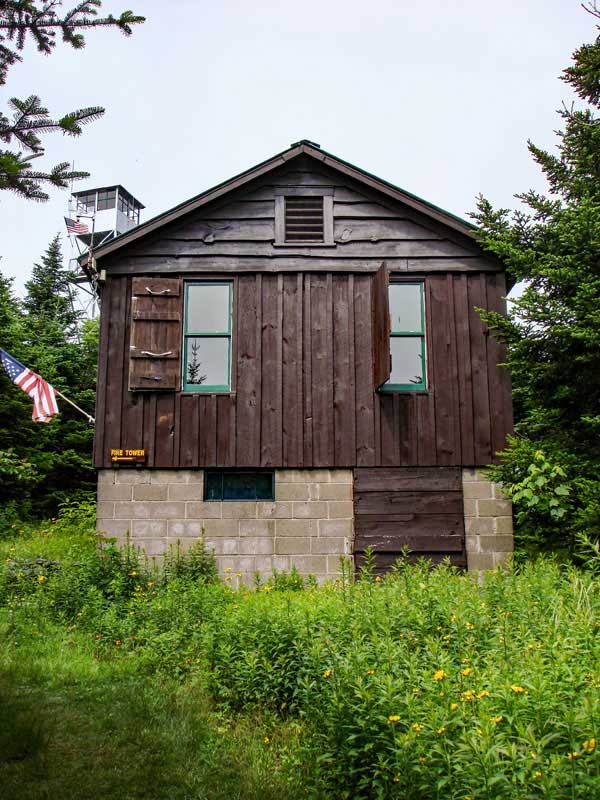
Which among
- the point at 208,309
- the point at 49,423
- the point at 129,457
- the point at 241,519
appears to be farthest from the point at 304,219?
the point at 49,423

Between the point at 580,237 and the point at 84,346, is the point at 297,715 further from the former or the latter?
the point at 84,346

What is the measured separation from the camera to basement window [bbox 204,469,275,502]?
10.7 metres

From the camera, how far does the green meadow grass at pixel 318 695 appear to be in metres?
3.53

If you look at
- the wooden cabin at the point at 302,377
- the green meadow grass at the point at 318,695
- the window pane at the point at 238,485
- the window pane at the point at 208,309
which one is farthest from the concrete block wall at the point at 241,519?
the window pane at the point at 208,309

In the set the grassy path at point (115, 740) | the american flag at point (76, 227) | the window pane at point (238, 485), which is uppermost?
the american flag at point (76, 227)

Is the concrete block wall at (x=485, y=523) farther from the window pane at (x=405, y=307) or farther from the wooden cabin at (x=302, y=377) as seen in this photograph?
the window pane at (x=405, y=307)

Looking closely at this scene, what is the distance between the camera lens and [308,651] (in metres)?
5.48

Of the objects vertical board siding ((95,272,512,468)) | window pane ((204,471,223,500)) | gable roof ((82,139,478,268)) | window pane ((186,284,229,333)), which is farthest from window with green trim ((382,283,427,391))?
window pane ((204,471,223,500))

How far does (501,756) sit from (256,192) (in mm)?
9743

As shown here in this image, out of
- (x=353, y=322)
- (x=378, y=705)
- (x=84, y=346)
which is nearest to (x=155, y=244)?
(x=353, y=322)

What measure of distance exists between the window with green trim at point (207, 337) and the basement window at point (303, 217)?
130 centimetres

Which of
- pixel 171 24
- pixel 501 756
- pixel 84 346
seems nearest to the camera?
pixel 501 756

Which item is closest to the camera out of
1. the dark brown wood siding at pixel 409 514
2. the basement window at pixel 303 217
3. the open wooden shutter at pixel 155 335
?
the dark brown wood siding at pixel 409 514

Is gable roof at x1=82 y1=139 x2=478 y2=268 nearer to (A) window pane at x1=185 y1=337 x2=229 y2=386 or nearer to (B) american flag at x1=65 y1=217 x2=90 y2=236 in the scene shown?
(A) window pane at x1=185 y1=337 x2=229 y2=386
